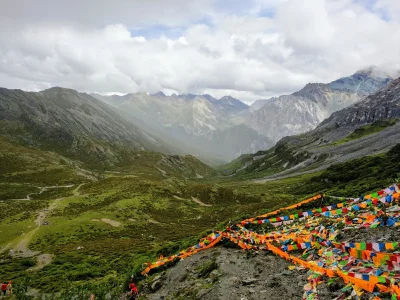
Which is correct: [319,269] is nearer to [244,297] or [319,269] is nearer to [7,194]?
[244,297]

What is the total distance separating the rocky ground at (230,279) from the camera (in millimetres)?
16641

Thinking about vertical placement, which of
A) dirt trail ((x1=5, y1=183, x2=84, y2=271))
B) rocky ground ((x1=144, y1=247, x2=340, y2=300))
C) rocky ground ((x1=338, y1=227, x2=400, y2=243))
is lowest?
dirt trail ((x1=5, y1=183, x2=84, y2=271))

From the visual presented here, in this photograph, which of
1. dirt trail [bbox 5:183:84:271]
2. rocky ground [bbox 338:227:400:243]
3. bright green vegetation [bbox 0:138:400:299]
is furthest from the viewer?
dirt trail [bbox 5:183:84:271]

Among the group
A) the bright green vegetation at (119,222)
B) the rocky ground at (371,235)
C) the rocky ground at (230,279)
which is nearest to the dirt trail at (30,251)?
the bright green vegetation at (119,222)

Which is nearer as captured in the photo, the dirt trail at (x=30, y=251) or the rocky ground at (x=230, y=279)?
the rocky ground at (x=230, y=279)

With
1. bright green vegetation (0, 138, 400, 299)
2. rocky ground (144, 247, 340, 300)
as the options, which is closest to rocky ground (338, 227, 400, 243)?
rocky ground (144, 247, 340, 300)

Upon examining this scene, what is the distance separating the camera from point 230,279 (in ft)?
63.8

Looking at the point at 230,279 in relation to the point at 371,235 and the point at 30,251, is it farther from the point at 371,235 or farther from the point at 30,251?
the point at 30,251

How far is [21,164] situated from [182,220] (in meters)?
141

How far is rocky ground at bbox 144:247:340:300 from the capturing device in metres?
16.6

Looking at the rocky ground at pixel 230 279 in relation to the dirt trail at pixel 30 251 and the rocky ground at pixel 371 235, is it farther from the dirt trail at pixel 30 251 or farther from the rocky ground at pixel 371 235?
the dirt trail at pixel 30 251

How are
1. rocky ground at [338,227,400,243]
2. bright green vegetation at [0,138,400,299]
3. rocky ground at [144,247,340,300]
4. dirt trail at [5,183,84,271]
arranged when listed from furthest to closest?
1. dirt trail at [5,183,84,271]
2. bright green vegetation at [0,138,400,299]
3. rocky ground at [338,227,400,243]
4. rocky ground at [144,247,340,300]

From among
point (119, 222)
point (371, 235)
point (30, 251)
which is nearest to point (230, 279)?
point (371, 235)

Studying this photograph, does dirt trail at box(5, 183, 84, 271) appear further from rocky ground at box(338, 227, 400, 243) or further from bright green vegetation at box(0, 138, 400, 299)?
rocky ground at box(338, 227, 400, 243)
